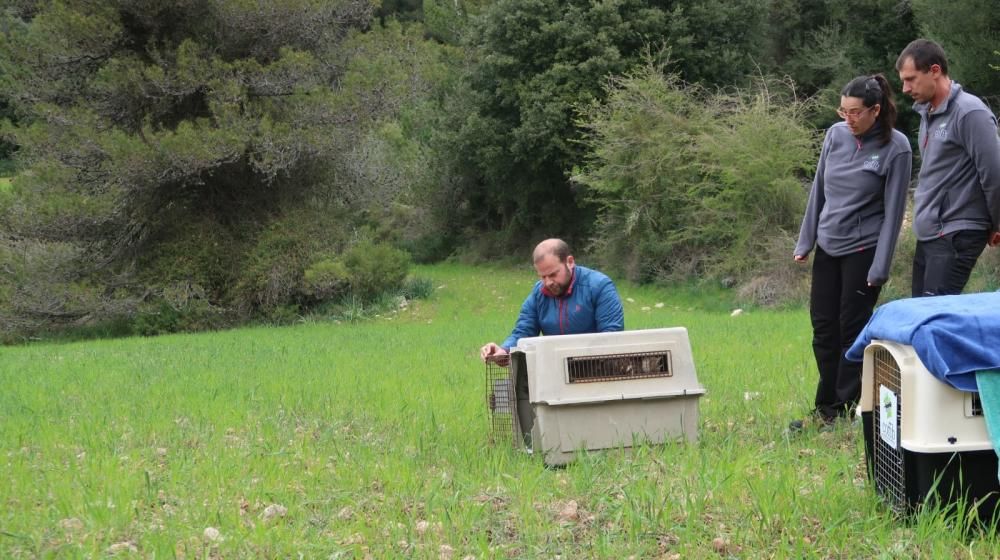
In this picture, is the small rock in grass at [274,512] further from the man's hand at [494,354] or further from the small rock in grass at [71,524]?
the man's hand at [494,354]

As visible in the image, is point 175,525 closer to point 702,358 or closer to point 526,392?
point 526,392

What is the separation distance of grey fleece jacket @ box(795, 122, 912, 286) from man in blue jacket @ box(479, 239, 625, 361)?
4.74 ft

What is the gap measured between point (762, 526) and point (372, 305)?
19838 mm

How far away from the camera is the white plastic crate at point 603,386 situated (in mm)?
5383

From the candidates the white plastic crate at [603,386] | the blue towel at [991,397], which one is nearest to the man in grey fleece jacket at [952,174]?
the white plastic crate at [603,386]

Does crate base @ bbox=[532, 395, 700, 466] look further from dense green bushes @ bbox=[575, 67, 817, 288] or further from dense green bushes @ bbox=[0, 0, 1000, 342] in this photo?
dense green bushes @ bbox=[575, 67, 817, 288]

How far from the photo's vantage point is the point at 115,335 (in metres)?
22.6

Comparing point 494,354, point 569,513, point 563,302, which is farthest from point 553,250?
point 569,513

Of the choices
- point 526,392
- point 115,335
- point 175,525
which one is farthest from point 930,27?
point 175,525

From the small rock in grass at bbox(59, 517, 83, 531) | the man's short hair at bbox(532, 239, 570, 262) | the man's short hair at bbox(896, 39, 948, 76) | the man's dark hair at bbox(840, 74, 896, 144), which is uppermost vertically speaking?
the man's short hair at bbox(896, 39, 948, 76)

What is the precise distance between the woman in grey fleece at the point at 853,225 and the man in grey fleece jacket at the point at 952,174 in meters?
0.26

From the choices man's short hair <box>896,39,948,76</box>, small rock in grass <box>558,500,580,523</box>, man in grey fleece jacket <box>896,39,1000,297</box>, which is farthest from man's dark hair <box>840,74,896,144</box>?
small rock in grass <box>558,500,580,523</box>

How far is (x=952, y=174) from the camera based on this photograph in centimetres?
562

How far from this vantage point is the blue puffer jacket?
246 inches
